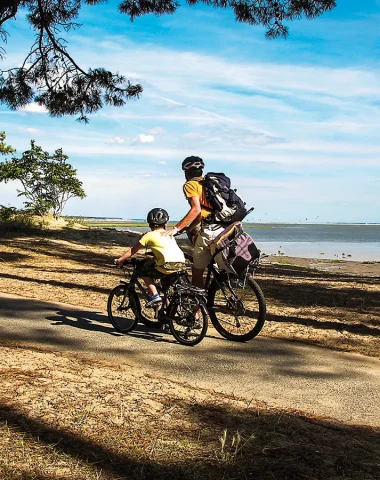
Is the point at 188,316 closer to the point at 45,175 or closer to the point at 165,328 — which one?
the point at 165,328

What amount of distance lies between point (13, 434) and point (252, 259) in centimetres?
339

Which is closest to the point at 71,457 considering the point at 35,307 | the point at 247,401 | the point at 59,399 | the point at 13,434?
the point at 13,434

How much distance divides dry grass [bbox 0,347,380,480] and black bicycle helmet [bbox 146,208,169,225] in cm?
212

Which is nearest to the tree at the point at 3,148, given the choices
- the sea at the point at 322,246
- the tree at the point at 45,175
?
the tree at the point at 45,175

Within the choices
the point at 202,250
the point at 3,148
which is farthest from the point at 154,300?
the point at 3,148

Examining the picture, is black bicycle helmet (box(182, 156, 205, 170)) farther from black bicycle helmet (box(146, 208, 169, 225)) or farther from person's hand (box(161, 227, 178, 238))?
person's hand (box(161, 227, 178, 238))

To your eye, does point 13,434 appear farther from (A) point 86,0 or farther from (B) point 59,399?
(A) point 86,0

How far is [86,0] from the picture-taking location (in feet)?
41.2

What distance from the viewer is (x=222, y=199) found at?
230 inches

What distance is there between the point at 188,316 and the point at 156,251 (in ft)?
2.67

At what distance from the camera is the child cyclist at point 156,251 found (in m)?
5.86

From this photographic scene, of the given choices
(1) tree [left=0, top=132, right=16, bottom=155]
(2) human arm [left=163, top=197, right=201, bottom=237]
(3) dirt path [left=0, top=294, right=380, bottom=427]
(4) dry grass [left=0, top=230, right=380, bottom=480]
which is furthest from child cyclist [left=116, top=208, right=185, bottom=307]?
(1) tree [left=0, top=132, right=16, bottom=155]

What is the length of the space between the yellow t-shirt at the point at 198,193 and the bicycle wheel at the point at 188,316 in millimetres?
967

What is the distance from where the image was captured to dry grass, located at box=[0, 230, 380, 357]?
6.99 m
